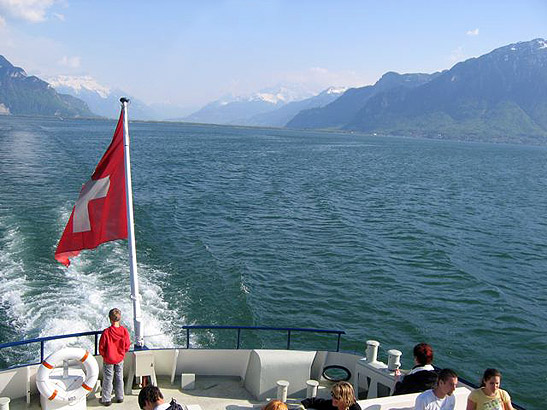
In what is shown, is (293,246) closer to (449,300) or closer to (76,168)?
(449,300)

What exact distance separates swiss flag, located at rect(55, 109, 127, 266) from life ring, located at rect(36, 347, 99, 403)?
83.0 inches

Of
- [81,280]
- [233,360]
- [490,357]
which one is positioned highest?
[233,360]

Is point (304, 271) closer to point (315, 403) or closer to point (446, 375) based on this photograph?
point (315, 403)

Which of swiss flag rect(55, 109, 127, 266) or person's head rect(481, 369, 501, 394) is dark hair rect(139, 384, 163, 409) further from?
swiss flag rect(55, 109, 127, 266)

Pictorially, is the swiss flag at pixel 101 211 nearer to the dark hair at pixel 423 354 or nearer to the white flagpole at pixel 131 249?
the white flagpole at pixel 131 249

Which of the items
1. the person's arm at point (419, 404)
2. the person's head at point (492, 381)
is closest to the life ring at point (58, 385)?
the person's arm at point (419, 404)

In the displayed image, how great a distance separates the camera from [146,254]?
26281 millimetres

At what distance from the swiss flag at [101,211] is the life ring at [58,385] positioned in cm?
211

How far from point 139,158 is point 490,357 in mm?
65145

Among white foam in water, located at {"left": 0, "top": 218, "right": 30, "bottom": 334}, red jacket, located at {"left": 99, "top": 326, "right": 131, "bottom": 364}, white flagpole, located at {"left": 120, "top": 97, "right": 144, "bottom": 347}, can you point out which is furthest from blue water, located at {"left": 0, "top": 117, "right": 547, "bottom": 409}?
red jacket, located at {"left": 99, "top": 326, "right": 131, "bottom": 364}

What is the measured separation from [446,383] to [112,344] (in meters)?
5.47

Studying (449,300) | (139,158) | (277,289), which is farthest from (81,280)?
(139,158)

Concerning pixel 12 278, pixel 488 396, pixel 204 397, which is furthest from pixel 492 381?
pixel 12 278

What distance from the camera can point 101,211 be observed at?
971 cm
